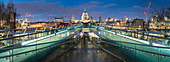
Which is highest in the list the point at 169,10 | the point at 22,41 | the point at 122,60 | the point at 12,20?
the point at 169,10

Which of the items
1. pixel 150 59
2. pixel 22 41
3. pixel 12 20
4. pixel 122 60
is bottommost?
pixel 122 60

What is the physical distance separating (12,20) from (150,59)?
2921cm

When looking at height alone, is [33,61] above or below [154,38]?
below

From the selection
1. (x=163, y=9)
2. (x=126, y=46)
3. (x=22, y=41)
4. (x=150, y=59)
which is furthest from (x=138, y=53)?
(x=163, y=9)

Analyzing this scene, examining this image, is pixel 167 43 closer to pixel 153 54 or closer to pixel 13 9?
pixel 153 54

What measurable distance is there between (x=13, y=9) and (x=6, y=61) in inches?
1069

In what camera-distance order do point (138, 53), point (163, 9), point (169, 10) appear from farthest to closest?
1. point (163, 9)
2. point (169, 10)
3. point (138, 53)

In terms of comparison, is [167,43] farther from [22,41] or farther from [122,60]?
[22,41]

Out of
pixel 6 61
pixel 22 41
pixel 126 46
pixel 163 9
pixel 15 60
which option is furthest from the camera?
pixel 163 9

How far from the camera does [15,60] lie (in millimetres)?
5051

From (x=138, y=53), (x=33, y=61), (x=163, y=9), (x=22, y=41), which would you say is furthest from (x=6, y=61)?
(x=163, y=9)

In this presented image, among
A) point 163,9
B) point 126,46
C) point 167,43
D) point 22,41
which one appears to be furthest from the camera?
point 163,9

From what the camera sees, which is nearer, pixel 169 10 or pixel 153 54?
pixel 153 54

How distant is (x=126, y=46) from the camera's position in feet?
23.1
